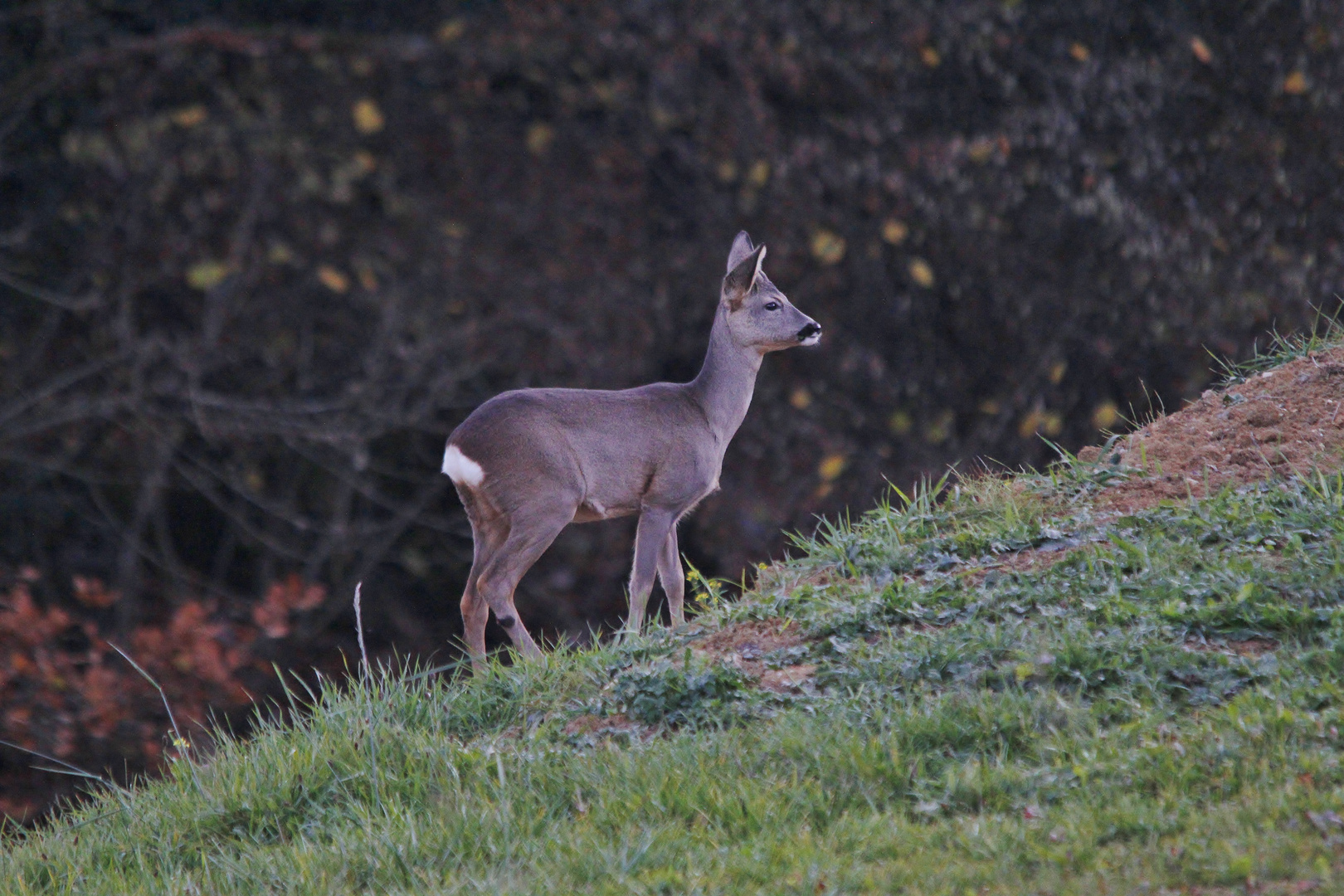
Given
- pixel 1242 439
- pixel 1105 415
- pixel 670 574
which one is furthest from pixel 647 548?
pixel 1105 415

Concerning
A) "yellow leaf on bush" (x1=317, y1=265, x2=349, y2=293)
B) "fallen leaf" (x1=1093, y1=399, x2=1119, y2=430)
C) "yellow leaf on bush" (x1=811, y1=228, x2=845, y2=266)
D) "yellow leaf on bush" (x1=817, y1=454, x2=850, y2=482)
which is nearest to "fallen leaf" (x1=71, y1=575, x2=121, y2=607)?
"yellow leaf on bush" (x1=317, y1=265, x2=349, y2=293)

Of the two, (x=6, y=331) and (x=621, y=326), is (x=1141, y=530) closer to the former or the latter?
(x=621, y=326)

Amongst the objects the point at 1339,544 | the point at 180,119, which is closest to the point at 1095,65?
the point at 180,119

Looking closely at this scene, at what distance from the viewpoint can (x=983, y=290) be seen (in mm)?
10906

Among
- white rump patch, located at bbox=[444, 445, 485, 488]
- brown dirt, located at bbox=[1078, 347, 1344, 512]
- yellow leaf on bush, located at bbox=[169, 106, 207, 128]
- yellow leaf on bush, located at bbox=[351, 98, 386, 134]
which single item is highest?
yellow leaf on bush, located at bbox=[169, 106, 207, 128]

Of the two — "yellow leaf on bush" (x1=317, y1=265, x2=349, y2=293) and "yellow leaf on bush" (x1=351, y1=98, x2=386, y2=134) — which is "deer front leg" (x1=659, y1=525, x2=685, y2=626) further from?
"yellow leaf on bush" (x1=351, y1=98, x2=386, y2=134)

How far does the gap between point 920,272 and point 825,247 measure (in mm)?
674

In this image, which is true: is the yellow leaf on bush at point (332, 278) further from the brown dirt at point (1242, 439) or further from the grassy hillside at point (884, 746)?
the brown dirt at point (1242, 439)

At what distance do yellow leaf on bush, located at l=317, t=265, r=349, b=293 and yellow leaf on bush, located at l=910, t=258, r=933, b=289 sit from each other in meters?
3.42

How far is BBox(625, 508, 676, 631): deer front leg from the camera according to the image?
7242mm

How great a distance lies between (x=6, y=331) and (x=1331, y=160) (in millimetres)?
8701

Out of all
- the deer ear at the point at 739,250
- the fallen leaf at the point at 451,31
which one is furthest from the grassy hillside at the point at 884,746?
the fallen leaf at the point at 451,31

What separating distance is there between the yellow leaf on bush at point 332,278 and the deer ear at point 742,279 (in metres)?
2.86

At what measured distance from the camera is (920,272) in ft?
34.9
